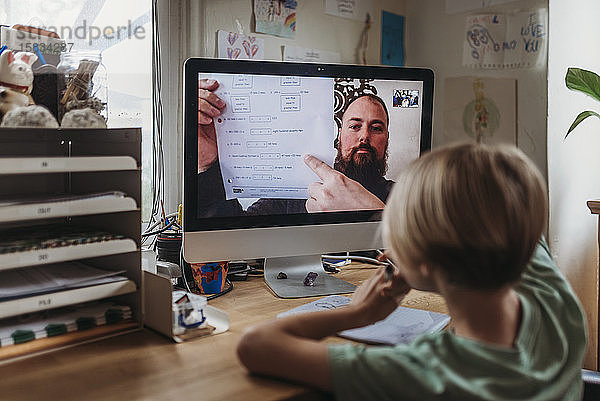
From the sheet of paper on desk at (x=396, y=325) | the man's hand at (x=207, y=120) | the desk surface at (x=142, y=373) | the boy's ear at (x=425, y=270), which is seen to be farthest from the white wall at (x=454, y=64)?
the boy's ear at (x=425, y=270)

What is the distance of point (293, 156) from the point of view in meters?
1.44

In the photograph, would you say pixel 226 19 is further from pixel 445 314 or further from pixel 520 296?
pixel 520 296

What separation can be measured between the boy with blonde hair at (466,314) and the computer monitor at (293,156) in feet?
1.81

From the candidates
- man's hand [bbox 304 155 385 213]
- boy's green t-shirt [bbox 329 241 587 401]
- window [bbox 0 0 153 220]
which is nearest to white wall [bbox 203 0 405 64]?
window [bbox 0 0 153 220]

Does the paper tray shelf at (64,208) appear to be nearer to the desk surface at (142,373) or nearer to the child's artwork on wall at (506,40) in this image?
the desk surface at (142,373)

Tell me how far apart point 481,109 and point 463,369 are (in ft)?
5.27

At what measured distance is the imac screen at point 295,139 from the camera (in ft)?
4.47

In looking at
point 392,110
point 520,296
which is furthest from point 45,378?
point 392,110

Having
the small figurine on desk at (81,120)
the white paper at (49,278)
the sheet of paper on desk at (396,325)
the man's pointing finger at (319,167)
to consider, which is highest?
the small figurine on desk at (81,120)

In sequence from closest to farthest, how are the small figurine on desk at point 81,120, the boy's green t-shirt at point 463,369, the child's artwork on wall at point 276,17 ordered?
1. the boy's green t-shirt at point 463,369
2. the small figurine on desk at point 81,120
3. the child's artwork on wall at point 276,17

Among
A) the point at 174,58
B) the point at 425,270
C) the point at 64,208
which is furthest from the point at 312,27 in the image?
the point at 425,270

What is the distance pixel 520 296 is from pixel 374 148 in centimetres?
70

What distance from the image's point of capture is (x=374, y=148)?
59.9 inches

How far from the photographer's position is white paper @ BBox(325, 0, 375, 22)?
2068 mm
